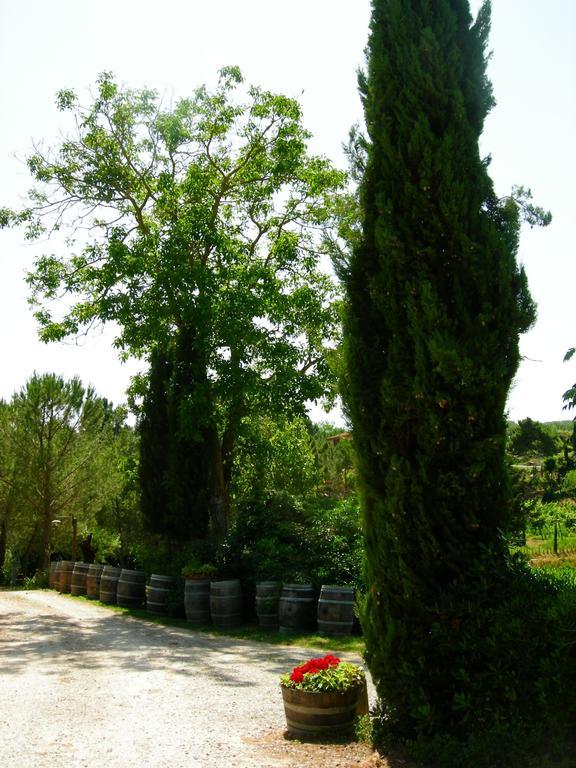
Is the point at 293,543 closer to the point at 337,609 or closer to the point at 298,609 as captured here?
the point at 298,609

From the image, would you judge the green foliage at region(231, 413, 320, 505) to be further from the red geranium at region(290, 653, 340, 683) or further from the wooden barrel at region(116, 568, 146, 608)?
the red geranium at region(290, 653, 340, 683)

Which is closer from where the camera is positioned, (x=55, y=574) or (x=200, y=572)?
(x=200, y=572)

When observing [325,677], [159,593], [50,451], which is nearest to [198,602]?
[159,593]

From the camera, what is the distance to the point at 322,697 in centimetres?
483

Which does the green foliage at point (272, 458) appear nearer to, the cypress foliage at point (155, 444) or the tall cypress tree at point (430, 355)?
the cypress foliage at point (155, 444)

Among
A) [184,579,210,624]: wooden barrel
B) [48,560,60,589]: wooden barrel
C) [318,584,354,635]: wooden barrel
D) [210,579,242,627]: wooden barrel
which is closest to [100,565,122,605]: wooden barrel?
[184,579,210,624]: wooden barrel

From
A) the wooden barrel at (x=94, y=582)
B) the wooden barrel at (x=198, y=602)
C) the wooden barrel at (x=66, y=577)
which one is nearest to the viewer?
the wooden barrel at (x=198, y=602)

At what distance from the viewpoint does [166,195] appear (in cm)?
1593

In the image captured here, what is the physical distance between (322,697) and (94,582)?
44.0ft

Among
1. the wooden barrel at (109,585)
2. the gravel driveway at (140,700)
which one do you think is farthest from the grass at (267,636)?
the wooden barrel at (109,585)

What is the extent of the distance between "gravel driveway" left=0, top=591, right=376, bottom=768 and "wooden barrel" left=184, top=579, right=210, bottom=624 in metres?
0.99

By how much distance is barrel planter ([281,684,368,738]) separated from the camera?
4.83 m

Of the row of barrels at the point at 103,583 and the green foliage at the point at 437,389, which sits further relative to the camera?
the row of barrels at the point at 103,583

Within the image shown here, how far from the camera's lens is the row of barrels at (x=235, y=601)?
9.43 metres
